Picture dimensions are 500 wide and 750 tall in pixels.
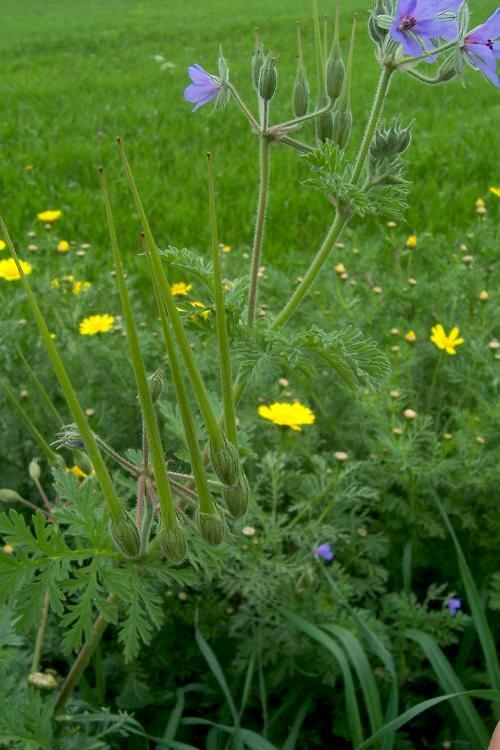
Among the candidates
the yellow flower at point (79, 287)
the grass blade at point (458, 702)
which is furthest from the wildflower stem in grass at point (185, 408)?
the yellow flower at point (79, 287)

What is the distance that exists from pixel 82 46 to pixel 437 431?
11.4 metres

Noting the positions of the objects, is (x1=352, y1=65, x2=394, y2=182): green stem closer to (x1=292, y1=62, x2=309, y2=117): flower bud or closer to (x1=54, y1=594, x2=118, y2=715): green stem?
(x1=292, y1=62, x2=309, y2=117): flower bud

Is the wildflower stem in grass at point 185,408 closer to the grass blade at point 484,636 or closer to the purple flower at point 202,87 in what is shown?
the purple flower at point 202,87

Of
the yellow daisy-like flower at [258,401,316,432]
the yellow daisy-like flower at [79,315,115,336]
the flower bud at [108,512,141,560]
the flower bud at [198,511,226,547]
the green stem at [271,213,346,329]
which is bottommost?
the yellow daisy-like flower at [258,401,316,432]

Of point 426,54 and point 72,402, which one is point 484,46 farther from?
point 72,402

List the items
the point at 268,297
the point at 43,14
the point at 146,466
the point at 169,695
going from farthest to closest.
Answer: the point at 43,14, the point at 268,297, the point at 169,695, the point at 146,466

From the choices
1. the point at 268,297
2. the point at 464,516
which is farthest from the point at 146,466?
the point at 268,297

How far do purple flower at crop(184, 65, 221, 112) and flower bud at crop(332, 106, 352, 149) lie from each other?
183 mm

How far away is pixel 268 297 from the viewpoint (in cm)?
287

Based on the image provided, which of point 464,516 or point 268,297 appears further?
point 268,297

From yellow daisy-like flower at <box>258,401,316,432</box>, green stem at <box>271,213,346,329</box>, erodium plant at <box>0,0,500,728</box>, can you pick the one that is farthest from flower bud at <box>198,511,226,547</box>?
yellow daisy-like flower at <box>258,401,316,432</box>

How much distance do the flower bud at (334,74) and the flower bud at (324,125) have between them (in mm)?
38

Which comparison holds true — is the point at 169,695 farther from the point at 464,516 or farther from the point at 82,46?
the point at 82,46

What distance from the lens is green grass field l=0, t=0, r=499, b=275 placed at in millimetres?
4227
